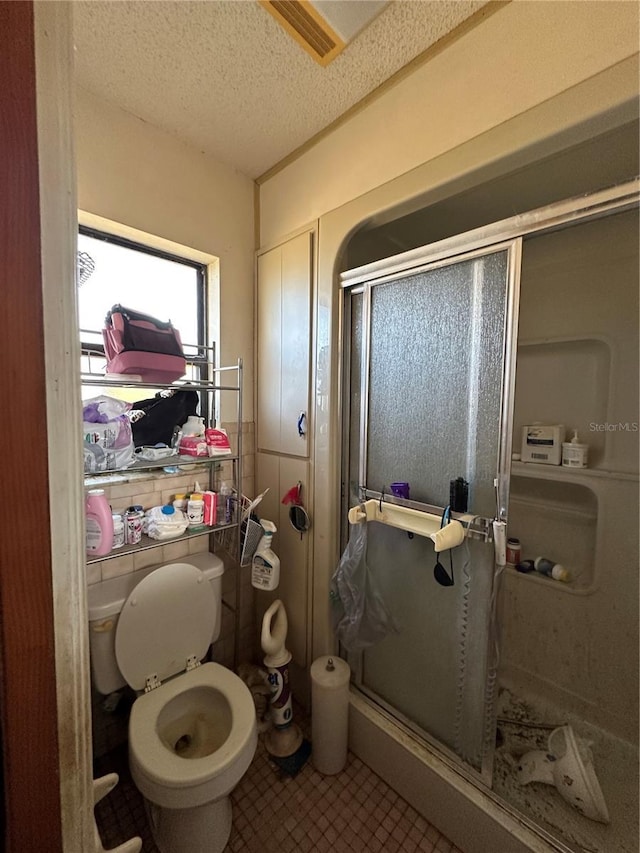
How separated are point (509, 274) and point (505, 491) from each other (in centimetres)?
65

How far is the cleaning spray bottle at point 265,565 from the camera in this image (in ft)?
4.88

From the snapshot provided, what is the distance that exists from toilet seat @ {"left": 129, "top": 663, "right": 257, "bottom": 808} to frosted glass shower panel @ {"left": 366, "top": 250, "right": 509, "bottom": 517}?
93 centimetres

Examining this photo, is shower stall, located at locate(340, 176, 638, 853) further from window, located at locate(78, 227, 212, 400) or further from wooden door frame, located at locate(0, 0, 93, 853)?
wooden door frame, located at locate(0, 0, 93, 853)

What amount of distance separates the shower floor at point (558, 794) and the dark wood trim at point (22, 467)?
4.70ft

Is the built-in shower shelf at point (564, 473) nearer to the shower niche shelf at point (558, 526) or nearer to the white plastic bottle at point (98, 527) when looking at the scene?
the shower niche shelf at point (558, 526)

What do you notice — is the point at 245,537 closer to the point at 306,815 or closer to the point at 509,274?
the point at 306,815

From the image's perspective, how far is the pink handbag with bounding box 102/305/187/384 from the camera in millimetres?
1099

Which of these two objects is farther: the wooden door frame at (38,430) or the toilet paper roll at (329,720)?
the toilet paper roll at (329,720)

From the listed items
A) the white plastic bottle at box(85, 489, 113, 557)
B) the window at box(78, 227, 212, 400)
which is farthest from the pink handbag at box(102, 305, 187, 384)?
the white plastic bottle at box(85, 489, 113, 557)

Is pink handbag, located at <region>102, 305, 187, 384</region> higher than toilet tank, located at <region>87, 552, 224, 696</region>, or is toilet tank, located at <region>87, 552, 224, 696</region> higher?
pink handbag, located at <region>102, 305, 187, 384</region>

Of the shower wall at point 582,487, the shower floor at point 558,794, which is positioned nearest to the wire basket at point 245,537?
the shower wall at point 582,487

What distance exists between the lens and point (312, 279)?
1.48m

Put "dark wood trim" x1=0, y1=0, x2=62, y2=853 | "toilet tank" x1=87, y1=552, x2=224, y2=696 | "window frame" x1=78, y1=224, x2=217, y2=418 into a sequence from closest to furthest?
"dark wood trim" x1=0, y1=0, x2=62, y2=853 → "toilet tank" x1=87, y1=552, x2=224, y2=696 → "window frame" x1=78, y1=224, x2=217, y2=418

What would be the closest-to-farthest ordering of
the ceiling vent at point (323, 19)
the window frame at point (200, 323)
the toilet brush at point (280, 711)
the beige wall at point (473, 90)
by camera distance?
the beige wall at point (473, 90) → the ceiling vent at point (323, 19) → the toilet brush at point (280, 711) → the window frame at point (200, 323)
